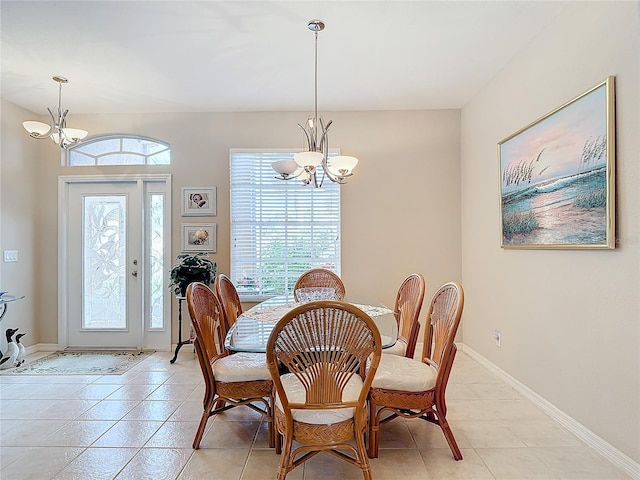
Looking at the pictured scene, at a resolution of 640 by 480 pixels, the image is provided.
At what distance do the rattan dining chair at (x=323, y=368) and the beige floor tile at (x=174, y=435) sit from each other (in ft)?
2.86

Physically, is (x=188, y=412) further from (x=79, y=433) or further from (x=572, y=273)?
(x=572, y=273)

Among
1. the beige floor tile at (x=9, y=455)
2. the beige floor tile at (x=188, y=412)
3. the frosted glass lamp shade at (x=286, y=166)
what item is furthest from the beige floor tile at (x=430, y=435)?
the beige floor tile at (x=9, y=455)

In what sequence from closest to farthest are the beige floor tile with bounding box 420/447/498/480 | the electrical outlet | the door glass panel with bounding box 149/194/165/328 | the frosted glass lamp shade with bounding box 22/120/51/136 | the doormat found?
the beige floor tile with bounding box 420/447/498/480, the frosted glass lamp shade with bounding box 22/120/51/136, the doormat, the electrical outlet, the door glass panel with bounding box 149/194/165/328

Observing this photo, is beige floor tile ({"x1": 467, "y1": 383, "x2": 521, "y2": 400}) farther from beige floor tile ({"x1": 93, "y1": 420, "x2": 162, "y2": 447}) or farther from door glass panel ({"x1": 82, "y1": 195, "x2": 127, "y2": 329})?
door glass panel ({"x1": 82, "y1": 195, "x2": 127, "y2": 329})

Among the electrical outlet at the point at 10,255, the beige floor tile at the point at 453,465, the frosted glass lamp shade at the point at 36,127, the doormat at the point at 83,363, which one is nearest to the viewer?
the beige floor tile at the point at 453,465

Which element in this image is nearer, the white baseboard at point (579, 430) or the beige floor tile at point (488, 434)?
the white baseboard at point (579, 430)

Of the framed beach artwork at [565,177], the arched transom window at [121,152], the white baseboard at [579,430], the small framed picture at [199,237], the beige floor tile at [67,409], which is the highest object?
the arched transom window at [121,152]

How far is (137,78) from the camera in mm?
3348

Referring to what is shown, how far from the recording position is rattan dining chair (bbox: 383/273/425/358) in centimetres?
258

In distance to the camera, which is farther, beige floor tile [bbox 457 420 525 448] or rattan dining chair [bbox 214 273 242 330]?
rattan dining chair [bbox 214 273 242 330]

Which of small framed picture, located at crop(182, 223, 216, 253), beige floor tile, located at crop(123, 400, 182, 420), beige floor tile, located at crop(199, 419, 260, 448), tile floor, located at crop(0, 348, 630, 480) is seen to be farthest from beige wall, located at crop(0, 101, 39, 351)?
beige floor tile, located at crop(199, 419, 260, 448)

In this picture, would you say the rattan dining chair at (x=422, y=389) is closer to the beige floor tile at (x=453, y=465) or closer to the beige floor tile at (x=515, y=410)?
the beige floor tile at (x=453, y=465)

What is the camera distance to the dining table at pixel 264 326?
77.3 inches

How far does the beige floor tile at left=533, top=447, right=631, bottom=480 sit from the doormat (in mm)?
3564
